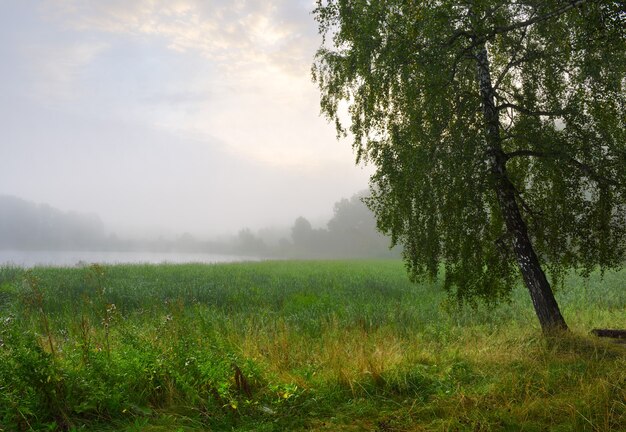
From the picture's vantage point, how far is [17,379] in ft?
15.1

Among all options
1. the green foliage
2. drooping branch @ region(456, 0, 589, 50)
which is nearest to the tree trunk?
the green foliage

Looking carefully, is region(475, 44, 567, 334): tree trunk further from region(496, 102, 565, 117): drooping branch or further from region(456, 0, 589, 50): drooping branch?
region(456, 0, 589, 50): drooping branch

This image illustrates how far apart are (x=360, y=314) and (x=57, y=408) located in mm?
9143

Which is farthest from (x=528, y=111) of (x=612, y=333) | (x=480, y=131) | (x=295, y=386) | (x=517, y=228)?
(x=295, y=386)

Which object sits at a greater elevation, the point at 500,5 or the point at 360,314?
the point at 500,5

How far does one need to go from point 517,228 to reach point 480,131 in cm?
219

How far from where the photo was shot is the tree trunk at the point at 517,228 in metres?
8.87

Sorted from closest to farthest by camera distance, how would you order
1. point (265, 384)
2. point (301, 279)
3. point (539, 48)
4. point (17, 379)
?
1. point (17, 379)
2. point (265, 384)
3. point (539, 48)
4. point (301, 279)

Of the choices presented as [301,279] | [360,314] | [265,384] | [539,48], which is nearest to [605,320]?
[360,314]

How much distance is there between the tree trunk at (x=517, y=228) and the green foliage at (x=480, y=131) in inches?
6.8

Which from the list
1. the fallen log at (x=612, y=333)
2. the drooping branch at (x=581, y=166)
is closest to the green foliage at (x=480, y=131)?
the drooping branch at (x=581, y=166)

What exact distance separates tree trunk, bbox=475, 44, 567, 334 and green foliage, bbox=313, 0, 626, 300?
0.57 ft

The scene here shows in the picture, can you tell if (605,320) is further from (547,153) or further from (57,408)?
(57,408)

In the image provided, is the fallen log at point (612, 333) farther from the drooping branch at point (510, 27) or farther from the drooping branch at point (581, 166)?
the drooping branch at point (510, 27)
